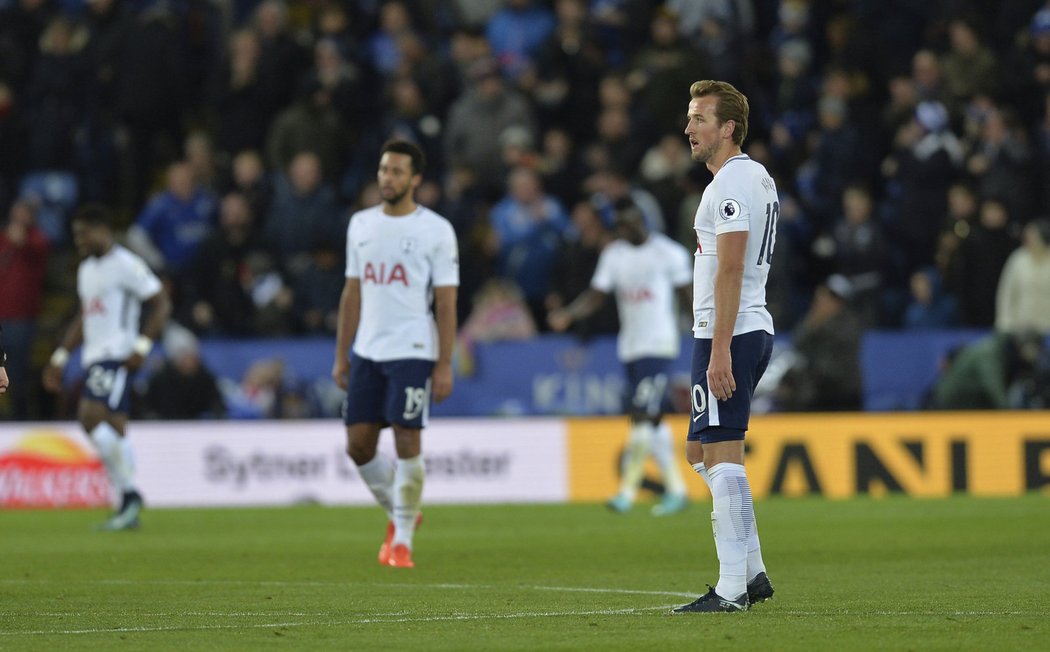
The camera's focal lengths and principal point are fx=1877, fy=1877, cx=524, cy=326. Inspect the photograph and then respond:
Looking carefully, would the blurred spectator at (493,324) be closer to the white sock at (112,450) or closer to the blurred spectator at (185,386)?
the blurred spectator at (185,386)

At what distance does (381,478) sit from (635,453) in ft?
19.5

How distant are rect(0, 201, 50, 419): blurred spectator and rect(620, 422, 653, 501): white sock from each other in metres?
7.93

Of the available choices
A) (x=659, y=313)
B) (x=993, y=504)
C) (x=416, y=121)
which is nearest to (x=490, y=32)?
(x=416, y=121)

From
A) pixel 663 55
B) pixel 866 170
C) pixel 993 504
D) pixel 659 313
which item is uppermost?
pixel 663 55

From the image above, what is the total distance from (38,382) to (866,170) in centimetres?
1018

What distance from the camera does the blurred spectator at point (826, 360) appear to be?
790 inches

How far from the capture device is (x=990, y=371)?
19.8 m

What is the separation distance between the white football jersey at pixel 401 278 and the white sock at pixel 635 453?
6.05 metres

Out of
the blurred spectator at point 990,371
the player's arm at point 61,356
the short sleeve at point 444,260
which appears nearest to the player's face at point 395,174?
the short sleeve at point 444,260

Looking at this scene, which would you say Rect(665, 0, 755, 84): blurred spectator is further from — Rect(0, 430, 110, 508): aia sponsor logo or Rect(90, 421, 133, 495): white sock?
Rect(90, 421, 133, 495): white sock

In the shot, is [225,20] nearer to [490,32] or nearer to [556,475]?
[490,32]

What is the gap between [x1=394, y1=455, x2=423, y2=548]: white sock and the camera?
1180cm

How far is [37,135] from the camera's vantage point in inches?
947

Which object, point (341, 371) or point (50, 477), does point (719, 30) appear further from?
point (341, 371)
